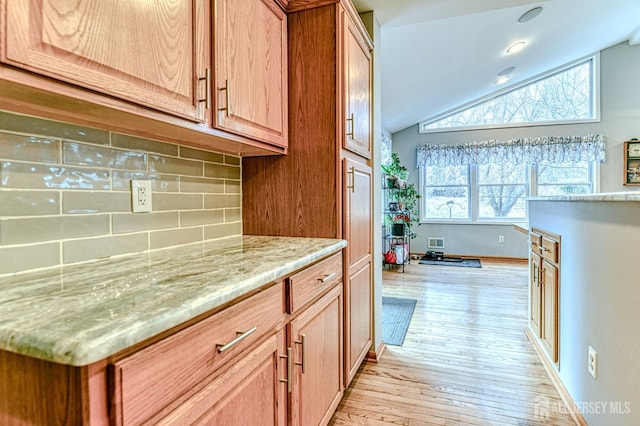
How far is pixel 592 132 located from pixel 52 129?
22.3 feet

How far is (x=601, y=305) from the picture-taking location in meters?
1.47

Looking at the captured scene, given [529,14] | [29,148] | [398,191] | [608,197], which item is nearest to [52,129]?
[29,148]

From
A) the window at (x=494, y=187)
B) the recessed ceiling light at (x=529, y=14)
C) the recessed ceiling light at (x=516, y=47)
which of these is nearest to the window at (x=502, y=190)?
the window at (x=494, y=187)

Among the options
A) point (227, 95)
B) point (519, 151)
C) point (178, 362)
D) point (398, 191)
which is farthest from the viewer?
point (519, 151)

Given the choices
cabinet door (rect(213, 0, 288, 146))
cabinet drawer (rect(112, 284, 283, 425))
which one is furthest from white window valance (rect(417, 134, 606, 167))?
cabinet drawer (rect(112, 284, 283, 425))

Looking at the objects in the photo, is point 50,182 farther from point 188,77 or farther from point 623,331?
point 623,331

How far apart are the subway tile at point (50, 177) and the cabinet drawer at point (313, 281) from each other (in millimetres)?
710

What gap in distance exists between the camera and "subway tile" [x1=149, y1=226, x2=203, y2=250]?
132 cm

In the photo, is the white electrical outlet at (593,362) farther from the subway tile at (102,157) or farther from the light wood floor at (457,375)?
the subway tile at (102,157)

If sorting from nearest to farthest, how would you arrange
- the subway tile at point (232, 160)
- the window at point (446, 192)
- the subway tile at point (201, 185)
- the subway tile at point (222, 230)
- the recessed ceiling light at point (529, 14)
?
the subway tile at point (201, 185) < the subway tile at point (222, 230) < the subway tile at point (232, 160) < the recessed ceiling light at point (529, 14) < the window at point (446, 192)

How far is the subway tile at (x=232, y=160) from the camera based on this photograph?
1738 mm

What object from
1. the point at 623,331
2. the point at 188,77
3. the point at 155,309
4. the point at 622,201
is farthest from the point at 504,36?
the point at 155,309

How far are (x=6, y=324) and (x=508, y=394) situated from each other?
224 centimetres

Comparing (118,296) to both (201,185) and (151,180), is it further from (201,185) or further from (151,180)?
(201,185)
